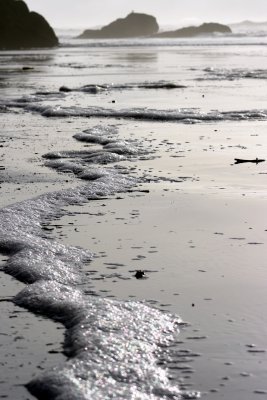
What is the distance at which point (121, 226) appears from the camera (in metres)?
7.39

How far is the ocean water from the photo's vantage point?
4.32 meters

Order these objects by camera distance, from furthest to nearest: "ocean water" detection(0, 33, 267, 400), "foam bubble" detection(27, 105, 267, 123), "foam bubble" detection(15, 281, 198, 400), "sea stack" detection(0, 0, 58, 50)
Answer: "sea stack" detection(0, 0, 58, 50)
"foam bubble" detection(27, 105, 267, 123)
"ocean water" detection(0, 33, 267, 400)
"foam bubble" detection(15, 281, 198, 400)

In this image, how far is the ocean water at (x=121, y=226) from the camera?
14.2ft

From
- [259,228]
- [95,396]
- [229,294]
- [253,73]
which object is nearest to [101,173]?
[259,228]

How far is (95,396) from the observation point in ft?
13.1

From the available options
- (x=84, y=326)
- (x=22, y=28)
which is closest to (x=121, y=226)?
(x=84, y=326)

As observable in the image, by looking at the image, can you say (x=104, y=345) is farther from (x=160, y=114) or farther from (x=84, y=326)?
(x=160, y=114)

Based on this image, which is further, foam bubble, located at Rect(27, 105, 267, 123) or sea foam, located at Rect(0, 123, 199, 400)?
foam bubble, located at Rect(27, 105, 267, 123)

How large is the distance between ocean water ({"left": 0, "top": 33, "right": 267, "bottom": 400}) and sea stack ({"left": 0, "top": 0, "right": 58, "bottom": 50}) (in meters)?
95.2

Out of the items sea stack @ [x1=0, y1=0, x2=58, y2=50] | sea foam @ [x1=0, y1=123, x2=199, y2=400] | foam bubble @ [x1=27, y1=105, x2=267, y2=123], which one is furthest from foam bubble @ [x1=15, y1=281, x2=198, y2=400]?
sea stack @ [x1=0, y1=0, x2=58, y2=50]

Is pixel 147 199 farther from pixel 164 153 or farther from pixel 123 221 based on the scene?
pixel 164 153

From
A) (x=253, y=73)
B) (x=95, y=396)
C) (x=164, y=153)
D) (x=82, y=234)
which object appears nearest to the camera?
(x=95, y=396)

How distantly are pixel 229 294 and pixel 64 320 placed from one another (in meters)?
1.22

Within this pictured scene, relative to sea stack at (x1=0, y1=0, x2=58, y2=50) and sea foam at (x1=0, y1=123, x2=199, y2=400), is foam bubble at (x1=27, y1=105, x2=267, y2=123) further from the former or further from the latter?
sea stack at (x1=0, y1=0, x2=58, y2=50)
